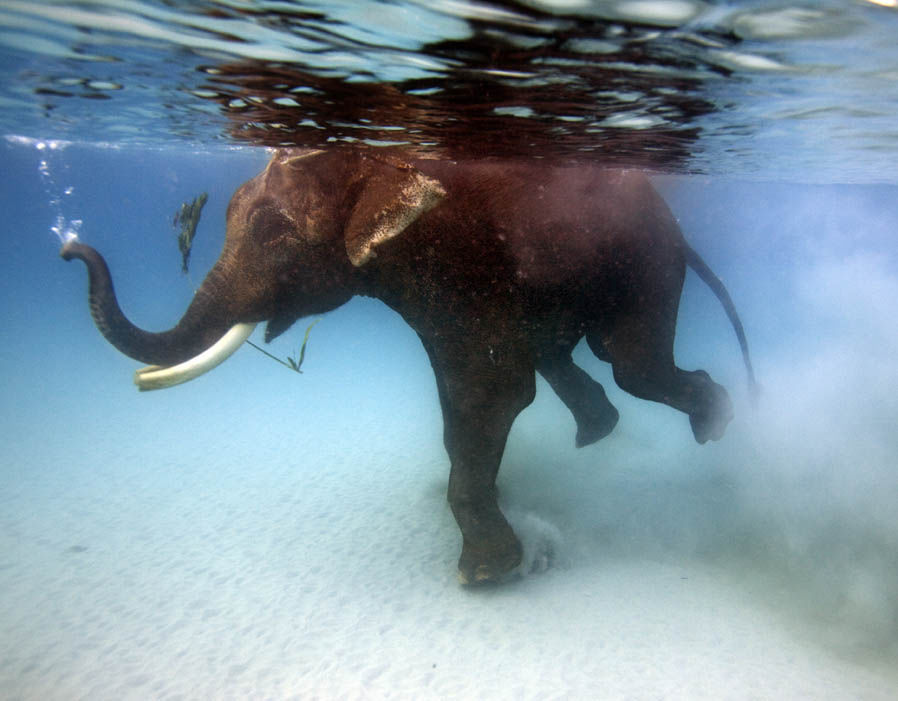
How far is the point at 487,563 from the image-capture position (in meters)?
4.88

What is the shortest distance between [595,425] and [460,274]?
363 cm

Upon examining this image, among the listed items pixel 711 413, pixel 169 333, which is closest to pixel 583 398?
pixel 711 413

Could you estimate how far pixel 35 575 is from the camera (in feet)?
19.2

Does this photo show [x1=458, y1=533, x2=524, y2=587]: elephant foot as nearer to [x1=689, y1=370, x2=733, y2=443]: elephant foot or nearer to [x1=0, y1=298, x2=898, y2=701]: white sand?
[x1=0, y1=298, x2=898, y2=701]: white sand

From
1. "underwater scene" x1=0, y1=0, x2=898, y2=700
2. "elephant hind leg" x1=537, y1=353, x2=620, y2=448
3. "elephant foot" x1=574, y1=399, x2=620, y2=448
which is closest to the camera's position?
"underwater scene" x1=0, y1=0, x2=898, y2=700

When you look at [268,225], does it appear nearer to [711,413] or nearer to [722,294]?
[711,413]

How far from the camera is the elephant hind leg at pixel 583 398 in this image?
22.8ft

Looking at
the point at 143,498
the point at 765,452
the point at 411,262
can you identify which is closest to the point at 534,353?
the point at 411,262

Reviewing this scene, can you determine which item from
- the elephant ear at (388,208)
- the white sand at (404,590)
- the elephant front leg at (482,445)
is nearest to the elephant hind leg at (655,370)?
the elephant front leg at (482,445)

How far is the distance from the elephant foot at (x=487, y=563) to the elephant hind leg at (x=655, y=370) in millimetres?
1862

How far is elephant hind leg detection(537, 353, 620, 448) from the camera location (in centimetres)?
694

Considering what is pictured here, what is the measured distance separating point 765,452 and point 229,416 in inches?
464

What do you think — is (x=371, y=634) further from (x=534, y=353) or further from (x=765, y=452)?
(x=765, y=452)

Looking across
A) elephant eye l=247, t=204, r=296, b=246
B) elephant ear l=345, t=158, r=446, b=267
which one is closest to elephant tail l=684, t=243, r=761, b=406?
elephant ear l=345, t=158, r=446, b=267
